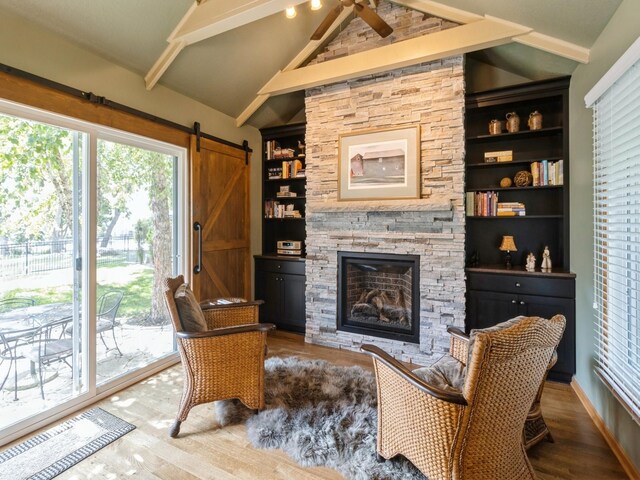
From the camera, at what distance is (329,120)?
3.71 meters

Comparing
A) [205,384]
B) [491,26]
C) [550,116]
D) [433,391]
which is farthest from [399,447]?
[550,116]

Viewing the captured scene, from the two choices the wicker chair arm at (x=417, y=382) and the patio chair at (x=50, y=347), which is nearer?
the wicker chair arm at (x=417, y=382)

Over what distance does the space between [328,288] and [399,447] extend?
2141 mm

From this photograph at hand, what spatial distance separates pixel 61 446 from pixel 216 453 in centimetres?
101

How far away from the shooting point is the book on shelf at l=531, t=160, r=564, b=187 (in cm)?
301

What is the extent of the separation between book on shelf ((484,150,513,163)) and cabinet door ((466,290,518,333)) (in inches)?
53.3

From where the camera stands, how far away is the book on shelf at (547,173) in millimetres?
3010

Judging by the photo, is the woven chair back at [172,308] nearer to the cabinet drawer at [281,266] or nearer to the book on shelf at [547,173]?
the cabinet drawer at [281,266]

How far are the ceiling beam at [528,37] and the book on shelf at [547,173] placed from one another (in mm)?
889

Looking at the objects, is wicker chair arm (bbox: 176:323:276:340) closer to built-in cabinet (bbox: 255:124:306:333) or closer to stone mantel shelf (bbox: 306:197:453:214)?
stone mantel shelf (bbox: 306:197:453:214)

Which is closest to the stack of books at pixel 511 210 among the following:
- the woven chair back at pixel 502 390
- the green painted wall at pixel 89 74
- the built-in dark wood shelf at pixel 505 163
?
the built-in dark wood shelf at pixel 505 163

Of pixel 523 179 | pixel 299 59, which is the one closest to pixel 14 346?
pixel 299 59

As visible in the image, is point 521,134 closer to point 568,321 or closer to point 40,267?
point 568,321

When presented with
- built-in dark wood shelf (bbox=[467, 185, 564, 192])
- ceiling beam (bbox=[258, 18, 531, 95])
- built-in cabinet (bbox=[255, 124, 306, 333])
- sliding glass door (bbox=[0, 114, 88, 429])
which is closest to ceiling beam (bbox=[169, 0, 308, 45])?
ceiling beam (bbox=[258, 18, 531, 95])
